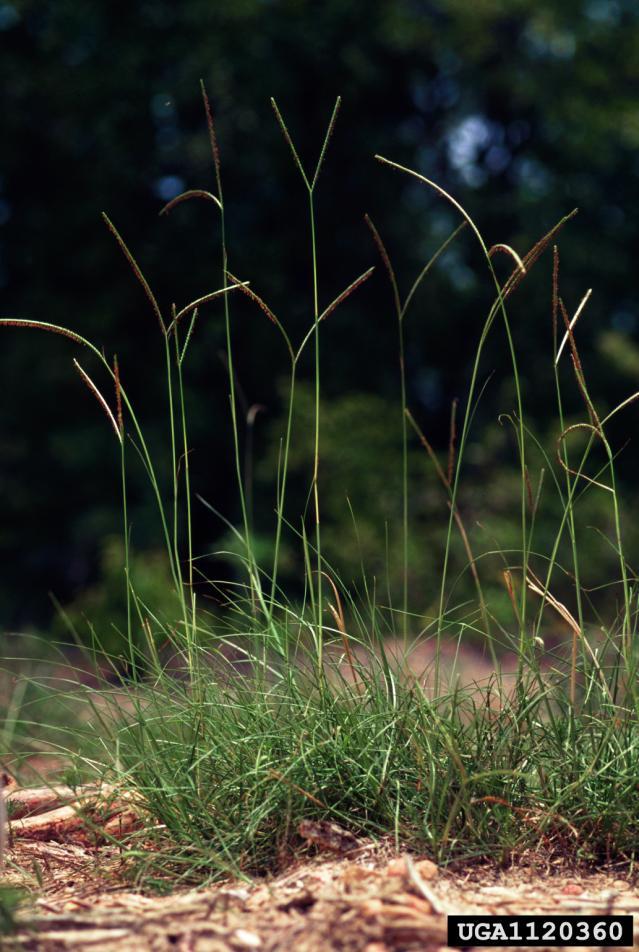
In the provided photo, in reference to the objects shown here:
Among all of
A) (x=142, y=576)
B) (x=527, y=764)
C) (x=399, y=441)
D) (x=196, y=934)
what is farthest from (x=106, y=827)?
(x=399, y=441)

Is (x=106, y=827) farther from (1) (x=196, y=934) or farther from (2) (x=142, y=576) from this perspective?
(2) (x=142, y=576)

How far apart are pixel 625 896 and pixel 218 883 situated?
722 millimetres

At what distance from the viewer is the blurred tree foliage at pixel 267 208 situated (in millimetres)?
11586

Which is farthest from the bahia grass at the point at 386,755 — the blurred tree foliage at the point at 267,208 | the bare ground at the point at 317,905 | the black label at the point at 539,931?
the blurred tree foliage at the point at 267,208

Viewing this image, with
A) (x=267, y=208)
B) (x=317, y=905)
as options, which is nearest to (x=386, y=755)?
(x=317, y=905)

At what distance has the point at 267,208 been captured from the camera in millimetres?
12766

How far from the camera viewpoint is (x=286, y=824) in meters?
1.96

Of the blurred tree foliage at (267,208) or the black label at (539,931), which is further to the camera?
the blurred tree foliage at (267,208)

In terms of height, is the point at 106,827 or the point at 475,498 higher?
the point at 106,827

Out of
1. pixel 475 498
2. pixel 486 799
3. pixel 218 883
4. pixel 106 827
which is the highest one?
pixel 486 799

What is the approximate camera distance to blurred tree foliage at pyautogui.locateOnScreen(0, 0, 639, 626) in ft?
38.0

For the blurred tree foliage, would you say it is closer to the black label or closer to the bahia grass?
the bahia grass

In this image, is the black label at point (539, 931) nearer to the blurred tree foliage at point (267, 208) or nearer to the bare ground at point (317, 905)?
the bare ground at point (317, 905)

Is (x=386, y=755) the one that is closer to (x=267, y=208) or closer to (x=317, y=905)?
(x=317, y=905)
